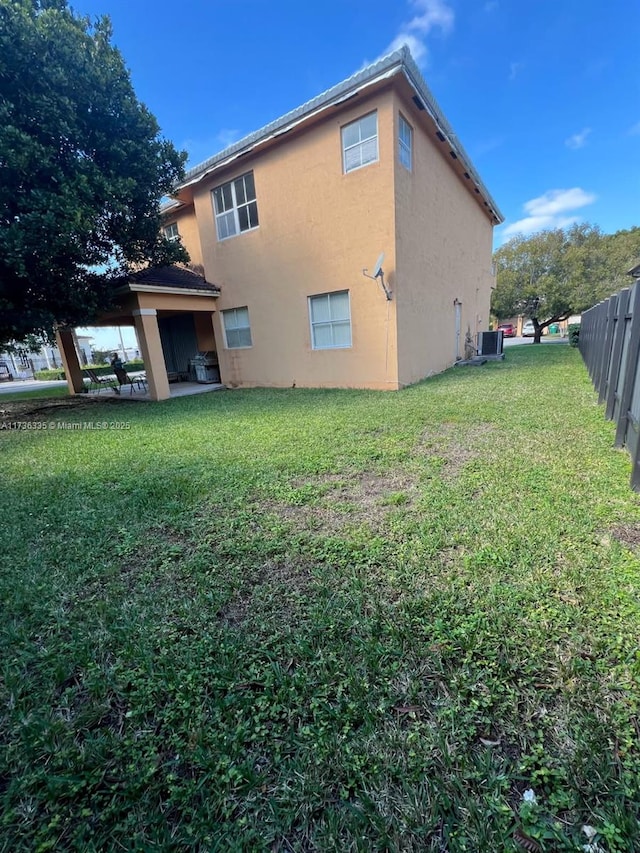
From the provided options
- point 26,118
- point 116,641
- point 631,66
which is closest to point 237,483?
point 116,641

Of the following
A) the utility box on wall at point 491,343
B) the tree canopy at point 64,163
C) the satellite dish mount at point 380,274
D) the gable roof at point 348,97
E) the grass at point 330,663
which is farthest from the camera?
the utility box on wall at point 491,343

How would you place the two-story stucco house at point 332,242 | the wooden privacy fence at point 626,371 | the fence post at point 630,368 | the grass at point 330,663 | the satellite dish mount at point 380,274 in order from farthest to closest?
1. the satellite dish mount at point 380,274
2. the two-story stucco house at point 332,242
3. the fence post at point 630,368
4. the wooden privacy fence at point 626,371
5. the grass at point 330,663

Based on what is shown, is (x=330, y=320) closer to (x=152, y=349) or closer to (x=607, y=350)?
(x=152, y=349)

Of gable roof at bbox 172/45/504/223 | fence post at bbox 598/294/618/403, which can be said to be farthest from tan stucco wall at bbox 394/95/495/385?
fence post at bbox 598/294/618/403

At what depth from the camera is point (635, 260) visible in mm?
22656

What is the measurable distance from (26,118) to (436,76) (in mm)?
9788

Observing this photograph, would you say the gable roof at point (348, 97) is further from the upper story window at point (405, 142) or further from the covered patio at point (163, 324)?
the covered patio at point (163, 324)

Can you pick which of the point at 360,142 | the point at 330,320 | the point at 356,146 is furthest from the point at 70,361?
the point at 360,142

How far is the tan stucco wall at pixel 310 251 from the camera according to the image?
788 centimetres

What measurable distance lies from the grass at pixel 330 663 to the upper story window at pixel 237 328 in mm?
8183

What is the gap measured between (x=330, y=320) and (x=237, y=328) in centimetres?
348

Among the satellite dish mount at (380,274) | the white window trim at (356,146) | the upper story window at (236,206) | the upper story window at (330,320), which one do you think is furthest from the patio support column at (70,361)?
the satellite dish mount at (380,274)

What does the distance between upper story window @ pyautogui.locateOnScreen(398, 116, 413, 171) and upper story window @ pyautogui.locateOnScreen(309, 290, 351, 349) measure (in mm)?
3156

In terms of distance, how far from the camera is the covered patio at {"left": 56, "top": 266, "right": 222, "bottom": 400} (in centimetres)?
911
